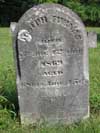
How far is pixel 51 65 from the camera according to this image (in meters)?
5.72

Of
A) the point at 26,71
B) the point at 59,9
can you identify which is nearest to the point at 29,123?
the point at 26,71

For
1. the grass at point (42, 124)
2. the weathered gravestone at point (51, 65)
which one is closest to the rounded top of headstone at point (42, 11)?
the weathered gravestone at point (51, 65)

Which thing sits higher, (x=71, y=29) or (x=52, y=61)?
(x=71, y=29)

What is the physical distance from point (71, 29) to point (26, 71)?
78 centimetres

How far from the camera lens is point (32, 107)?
580 centimetres

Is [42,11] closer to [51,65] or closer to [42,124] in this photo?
[51,65]

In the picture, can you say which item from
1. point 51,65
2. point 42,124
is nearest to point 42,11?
point 51,65

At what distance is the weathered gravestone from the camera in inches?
219

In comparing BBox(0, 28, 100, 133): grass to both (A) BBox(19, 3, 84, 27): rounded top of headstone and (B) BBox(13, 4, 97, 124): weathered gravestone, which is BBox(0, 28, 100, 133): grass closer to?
(B) BBox(13, 4, 97, 124): weathered gravestone

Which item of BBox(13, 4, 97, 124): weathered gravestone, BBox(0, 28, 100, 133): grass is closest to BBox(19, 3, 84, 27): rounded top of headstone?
BBox(13, 4, 97, 124): weathered gravestone

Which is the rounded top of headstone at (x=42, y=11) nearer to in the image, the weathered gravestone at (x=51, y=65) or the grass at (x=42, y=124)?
the weathered gravestone at (x=51, y=65)

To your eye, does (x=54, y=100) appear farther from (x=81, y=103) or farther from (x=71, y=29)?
(x=71, y=29)

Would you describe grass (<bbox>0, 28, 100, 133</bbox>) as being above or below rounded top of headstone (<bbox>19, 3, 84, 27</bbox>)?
below

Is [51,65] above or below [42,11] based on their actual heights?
below
